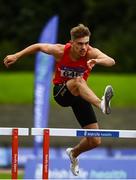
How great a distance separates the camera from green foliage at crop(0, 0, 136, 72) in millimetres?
40000

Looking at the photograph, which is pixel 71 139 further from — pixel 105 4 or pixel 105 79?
pixel 105 4

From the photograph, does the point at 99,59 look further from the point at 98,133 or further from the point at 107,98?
the point at 98,133

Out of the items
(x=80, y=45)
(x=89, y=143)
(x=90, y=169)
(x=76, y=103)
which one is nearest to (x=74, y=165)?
(x=89, y=143)

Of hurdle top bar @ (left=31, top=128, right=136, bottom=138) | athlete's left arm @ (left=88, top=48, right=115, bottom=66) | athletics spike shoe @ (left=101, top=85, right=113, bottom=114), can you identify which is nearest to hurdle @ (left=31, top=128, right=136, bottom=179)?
hurdle top bar @ (left=31, top=128, right=136, bottom=138)

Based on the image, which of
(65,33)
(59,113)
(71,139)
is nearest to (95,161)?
(71,139)

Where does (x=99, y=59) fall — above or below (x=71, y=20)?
below

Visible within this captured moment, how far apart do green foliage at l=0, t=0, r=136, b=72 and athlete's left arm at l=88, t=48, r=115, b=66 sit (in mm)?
29410

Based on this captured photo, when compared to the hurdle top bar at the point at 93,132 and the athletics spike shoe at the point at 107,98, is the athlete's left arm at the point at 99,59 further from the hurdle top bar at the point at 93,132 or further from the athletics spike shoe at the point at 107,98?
the hurdle top bar at the point at 93,132

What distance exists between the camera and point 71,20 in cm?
4388

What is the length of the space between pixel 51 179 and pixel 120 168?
1.28 meters

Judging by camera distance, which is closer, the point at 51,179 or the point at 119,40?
the point at 51,179

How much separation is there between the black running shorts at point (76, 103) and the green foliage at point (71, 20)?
95.1 feet

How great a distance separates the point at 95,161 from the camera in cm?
1375

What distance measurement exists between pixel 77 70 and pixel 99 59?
0.49m
